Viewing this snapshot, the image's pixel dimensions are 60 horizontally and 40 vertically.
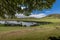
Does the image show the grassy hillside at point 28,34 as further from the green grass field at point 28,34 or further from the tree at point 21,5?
the tree at point 21,5

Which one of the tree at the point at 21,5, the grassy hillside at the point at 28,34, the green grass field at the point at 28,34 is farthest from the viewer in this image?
the green grass field at the point at 28,34

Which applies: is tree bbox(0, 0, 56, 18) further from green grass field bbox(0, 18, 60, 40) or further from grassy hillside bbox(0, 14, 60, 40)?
green grass field bbox(0, 18, 60, 40)

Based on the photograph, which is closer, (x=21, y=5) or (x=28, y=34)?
(x=21, y=5)

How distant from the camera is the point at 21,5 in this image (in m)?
23.6

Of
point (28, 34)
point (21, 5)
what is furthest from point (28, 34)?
point (21, 5)

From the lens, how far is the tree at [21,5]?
866 inches

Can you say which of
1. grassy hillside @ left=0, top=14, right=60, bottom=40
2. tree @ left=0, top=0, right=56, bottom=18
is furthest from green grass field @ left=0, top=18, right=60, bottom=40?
tree @ left=0, top=0, right=56, bottom=18

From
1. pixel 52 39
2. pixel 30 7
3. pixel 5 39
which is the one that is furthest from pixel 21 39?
pixel 30 7

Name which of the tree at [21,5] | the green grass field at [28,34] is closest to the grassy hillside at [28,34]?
the green grass field at [28,34]

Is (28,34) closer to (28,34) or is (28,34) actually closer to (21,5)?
(28,34)

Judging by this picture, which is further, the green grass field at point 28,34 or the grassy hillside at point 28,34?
the green grass field at point 28,34

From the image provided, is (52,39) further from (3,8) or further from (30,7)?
(3,8)

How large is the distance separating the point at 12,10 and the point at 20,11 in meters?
1.02

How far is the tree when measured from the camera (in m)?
22.0
